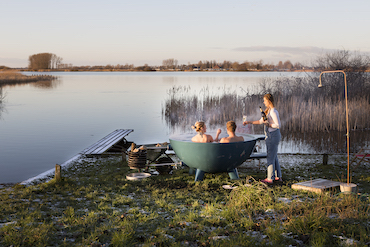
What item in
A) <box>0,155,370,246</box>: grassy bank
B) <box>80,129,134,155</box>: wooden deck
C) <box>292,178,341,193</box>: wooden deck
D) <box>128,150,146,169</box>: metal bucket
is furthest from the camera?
<box>80,129,134,155</box>: wooden deck

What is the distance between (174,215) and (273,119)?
3.11 metres

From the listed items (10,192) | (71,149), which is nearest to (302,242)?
(10,192)

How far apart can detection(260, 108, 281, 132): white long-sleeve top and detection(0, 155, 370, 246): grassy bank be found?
1214 millimetres

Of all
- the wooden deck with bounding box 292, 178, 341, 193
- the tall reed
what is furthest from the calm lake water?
the wooden deck with bounding box 292, 178, 341, 193

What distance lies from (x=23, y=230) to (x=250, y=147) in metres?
4.66

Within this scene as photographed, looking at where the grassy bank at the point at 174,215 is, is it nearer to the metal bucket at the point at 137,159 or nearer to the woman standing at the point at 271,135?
the woman standing at the point at 271,135

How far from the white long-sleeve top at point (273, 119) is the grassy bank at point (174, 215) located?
3.98 feet

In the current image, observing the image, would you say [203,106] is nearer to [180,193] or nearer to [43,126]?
[43,126]

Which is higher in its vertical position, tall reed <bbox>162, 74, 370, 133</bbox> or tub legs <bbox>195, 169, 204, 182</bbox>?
tall reed <bbox>162, 74, 370, 133</bbox>

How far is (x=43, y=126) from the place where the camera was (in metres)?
21.5

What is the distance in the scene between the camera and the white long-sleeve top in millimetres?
7473

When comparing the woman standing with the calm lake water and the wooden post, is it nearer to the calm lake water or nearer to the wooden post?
the calm lake water

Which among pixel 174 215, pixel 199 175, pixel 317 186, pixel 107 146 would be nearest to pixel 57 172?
pixel 199 175

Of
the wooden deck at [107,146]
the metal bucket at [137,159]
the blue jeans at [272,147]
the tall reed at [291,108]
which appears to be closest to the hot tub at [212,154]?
the blue jeans at [272,147]
